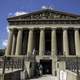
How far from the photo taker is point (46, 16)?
35844mm

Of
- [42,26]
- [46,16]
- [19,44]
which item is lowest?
[19,44]

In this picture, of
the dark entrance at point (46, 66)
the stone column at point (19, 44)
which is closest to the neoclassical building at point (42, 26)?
the stone column at point (19, 44)

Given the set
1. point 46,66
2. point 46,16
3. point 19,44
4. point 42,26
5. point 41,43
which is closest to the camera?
point 46,66

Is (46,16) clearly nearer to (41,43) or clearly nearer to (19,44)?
(41,43)

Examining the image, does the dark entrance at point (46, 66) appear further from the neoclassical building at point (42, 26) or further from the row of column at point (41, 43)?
the neoclassical building at point (42, 26)

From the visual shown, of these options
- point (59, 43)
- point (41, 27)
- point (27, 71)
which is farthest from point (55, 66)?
point (59, 43)

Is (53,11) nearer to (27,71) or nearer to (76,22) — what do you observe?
(76,22)

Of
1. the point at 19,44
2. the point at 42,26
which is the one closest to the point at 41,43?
the point at 42,26

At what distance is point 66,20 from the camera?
3522 centimetres

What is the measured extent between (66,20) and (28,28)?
29.6 feet

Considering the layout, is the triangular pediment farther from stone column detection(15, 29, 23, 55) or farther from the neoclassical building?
stone column detection(15, 29, 23, 55)

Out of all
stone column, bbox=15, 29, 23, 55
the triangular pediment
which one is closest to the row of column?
stone column, bbox=15, 29, 23, 55

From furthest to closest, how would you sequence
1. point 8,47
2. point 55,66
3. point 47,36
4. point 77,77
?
1. point 47,36
2. point 8,47
3. point 55,66
4. point 77,77

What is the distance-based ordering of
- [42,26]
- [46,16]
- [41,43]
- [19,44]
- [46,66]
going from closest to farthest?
[46,66] → [41,43] → [19,44] → [42,26] → [46,16]
